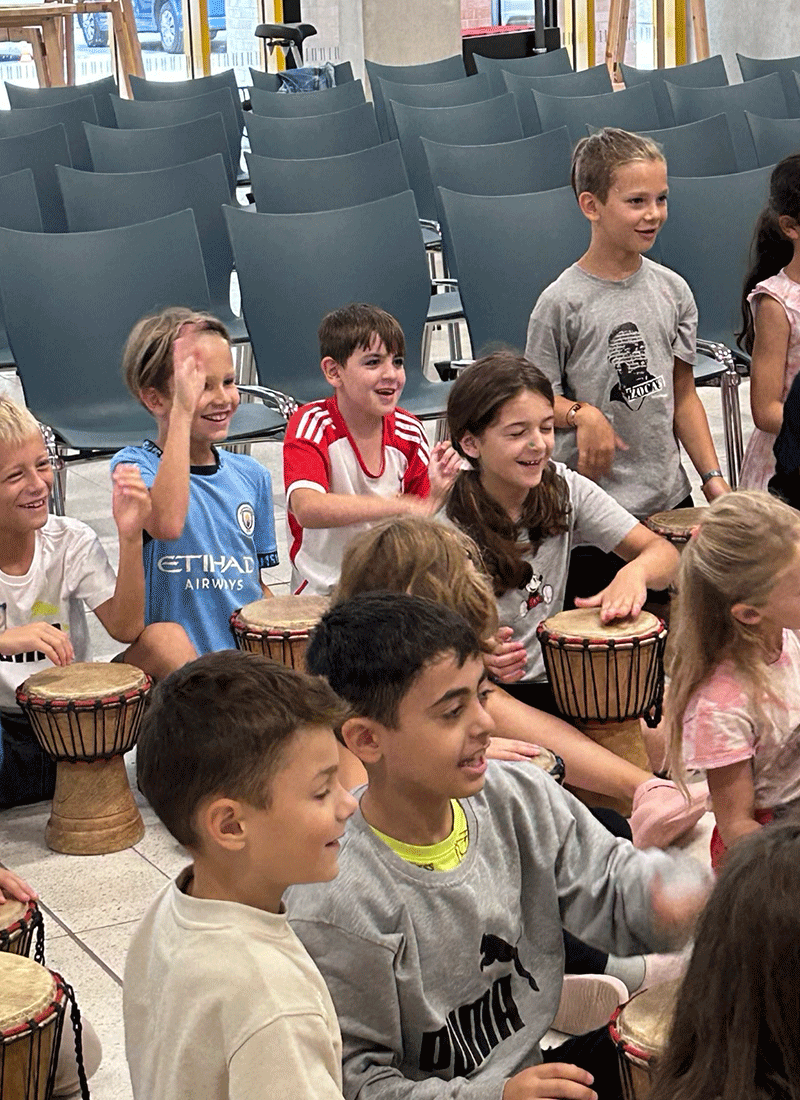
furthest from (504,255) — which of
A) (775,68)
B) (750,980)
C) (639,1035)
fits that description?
(775,68)

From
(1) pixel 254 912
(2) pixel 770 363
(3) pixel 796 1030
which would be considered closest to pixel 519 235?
(2) pixel 770 363

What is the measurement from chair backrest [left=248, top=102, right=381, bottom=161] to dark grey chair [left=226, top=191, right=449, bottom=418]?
160 centimetres

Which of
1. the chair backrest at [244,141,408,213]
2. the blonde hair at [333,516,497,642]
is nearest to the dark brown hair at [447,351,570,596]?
the blonde hair at [333,516,497,642]

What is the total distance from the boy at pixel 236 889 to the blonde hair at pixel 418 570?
549 mm

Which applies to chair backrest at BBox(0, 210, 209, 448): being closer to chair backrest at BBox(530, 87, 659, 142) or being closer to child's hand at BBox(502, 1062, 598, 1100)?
chair backrest at BBox(530, 87, 659, 142)

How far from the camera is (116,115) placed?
675 cm

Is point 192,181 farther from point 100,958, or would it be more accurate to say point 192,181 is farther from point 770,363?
point 100,958

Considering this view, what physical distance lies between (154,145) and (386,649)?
4546mm

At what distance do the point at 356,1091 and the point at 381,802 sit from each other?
0.28 metres

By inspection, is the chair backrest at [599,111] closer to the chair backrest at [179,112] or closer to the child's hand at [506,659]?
the chair backrest at [179,112]

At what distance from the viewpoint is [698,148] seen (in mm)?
5402

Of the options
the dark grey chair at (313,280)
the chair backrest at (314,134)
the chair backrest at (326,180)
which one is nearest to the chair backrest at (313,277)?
the dark grey chair at (313,280)

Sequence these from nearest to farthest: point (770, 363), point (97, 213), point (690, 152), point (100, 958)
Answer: point (100, 958) → point (770, 363) → point (97, 213) → point (690, 152)

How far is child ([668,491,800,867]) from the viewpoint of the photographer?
7.48 feet
